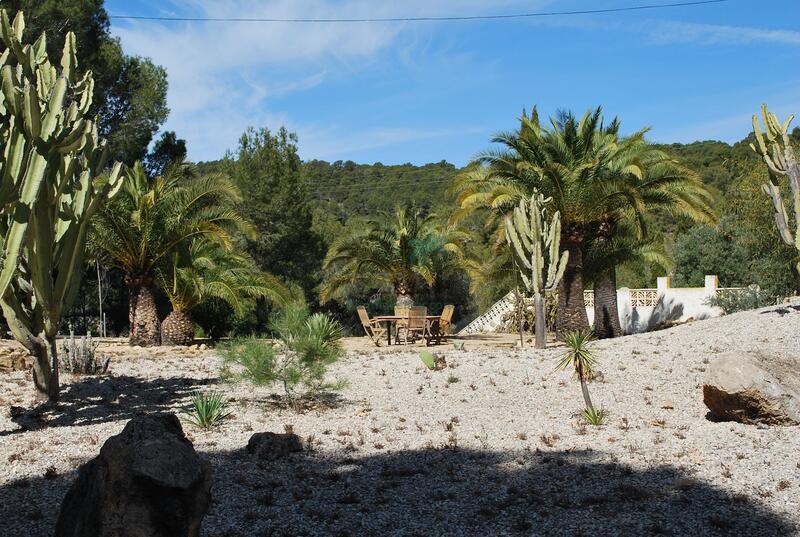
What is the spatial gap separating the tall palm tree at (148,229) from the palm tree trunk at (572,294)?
7.78 meters

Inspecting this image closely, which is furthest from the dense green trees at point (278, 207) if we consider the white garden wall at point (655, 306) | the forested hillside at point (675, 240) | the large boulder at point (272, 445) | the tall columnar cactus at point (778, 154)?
the large boulder at point (272, 445)

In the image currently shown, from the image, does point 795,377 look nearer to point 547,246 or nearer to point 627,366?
point 627,366

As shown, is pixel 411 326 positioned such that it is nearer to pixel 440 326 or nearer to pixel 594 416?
pixel 440 326

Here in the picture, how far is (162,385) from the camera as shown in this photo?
11648mm

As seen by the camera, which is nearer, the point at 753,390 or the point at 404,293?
the point at 753,390

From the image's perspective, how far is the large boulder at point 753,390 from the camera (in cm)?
781

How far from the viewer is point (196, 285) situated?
57.6ft

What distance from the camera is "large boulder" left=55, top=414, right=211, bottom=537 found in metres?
3.91

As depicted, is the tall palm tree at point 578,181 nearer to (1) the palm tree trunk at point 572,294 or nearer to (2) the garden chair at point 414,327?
(1) the palm tree trunk at point 572,294

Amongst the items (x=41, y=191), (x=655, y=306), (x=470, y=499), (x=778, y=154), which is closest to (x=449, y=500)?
(x=470, y=499)

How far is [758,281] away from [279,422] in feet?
55.0

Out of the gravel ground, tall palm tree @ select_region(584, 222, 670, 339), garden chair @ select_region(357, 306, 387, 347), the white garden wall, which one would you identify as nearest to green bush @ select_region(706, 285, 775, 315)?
the white garden wall

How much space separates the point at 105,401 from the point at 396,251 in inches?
569

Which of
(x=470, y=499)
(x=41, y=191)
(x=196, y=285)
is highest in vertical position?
(x=41, y=191)
